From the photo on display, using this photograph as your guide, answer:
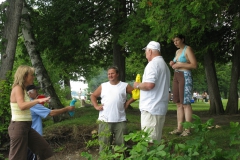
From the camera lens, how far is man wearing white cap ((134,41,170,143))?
4762 mm

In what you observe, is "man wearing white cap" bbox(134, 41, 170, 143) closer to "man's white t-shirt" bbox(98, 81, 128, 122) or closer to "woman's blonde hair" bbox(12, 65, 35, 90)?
"man's white t-shirt" bbox(98, 81, 128, 122)

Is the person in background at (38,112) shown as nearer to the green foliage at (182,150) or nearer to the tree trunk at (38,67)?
the green foliage at (182,150)

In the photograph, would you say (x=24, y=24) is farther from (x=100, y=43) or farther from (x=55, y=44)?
(x=100, y=43)

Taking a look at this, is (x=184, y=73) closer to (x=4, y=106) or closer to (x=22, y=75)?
(x=22, y=75)

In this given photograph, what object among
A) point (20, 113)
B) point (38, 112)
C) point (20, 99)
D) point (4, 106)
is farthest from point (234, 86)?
point (20, 99)

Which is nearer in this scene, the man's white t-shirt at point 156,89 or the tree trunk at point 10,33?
the man's white t-shirt at point 156,89

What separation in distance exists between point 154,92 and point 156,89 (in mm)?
49

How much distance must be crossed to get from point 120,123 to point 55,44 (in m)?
9.85

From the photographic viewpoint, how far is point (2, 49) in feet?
31.6

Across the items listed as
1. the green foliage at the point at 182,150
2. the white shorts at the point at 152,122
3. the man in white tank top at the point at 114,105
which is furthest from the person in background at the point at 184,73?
the green foliage at the point at 182,150

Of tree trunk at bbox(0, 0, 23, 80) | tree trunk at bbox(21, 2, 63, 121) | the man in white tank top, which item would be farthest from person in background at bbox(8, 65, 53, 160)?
tree trunk at bbox(21, 2, 63, 121)

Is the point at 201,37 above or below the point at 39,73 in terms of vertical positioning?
above

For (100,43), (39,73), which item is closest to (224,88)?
(100,43)

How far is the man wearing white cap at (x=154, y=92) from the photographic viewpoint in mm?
4762
